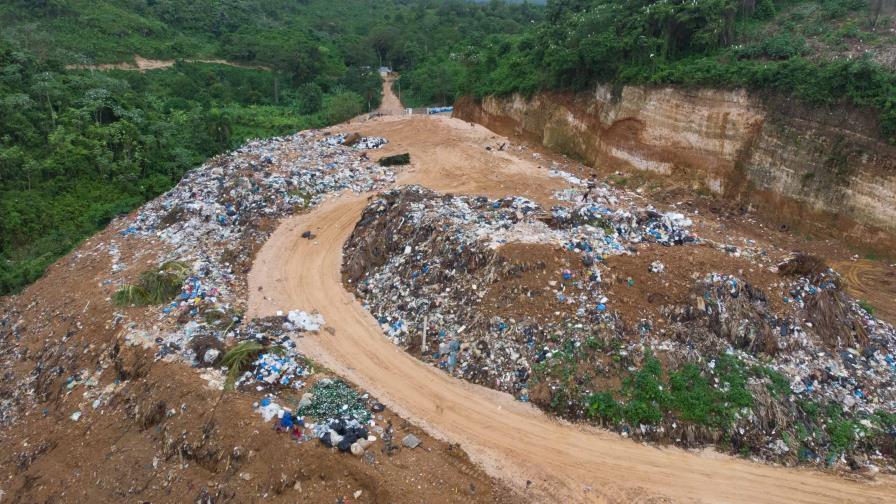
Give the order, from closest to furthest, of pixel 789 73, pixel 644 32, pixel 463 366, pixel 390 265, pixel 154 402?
pixel 154 402
pixel 463 366
pixel 390 265
pixel 789 73
pixel 644 32

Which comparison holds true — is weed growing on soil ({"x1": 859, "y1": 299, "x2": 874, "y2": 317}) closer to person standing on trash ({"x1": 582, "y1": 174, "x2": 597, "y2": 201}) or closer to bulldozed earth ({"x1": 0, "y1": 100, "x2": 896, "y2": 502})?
bulldozed earth ({"x1": 0, "y1": 100, "x2": 896, "y2": 502})

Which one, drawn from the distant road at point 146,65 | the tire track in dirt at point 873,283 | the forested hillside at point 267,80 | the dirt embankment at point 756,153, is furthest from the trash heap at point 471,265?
the distant road at point 146,65

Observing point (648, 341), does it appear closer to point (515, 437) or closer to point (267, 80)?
point (515, 437)

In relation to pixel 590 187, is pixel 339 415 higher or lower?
lower

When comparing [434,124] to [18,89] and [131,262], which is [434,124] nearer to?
[131,262]

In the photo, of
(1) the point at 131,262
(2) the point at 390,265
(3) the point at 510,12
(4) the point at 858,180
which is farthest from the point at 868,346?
(3) the point at 510,12

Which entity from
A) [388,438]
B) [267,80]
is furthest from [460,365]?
[267,80]

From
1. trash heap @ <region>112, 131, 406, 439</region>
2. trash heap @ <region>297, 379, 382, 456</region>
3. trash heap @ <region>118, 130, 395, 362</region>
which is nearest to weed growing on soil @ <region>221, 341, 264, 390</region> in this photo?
trash heap @ <region>112, 131, 406, 439</region>
